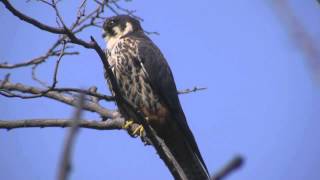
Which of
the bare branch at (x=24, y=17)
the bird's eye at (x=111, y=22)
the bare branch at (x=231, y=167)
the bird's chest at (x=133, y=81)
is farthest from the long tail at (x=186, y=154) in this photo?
the bare branch at (x=231, y=167)

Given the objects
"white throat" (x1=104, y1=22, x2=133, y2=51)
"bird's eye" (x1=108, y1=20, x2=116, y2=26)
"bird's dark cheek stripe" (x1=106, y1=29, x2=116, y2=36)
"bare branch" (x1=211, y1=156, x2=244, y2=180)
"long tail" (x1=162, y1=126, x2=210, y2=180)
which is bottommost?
"long tail" (x1=162, y1=126, x2=210, y2=180)

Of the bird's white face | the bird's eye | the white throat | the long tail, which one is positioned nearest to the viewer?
the long tail

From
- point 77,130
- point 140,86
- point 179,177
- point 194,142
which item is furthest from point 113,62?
point 77,130

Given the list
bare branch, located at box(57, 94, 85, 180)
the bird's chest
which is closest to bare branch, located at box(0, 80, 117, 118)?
the bird's chest

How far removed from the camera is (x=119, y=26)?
17.4ft

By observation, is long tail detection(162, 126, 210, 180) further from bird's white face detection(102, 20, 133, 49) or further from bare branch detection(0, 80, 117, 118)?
bird's white face detection(102, 20, 133, 49)

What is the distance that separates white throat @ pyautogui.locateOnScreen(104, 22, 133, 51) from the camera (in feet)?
16.5

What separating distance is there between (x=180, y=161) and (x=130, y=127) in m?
0.56

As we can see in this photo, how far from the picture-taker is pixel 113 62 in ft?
15.4

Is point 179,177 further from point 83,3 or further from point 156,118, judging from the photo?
point 83,3

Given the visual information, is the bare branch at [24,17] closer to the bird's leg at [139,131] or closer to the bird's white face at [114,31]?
the bird's leg at [139,131]

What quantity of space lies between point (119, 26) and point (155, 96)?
1029mm

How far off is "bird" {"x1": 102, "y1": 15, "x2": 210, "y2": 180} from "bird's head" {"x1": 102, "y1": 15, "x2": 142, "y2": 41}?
0.75 ft

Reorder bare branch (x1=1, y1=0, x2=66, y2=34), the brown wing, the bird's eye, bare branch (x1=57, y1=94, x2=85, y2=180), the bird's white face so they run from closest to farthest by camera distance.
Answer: bare branch (x1=57, y1=94, x2=85, y2=180) < bare branch (x1=1, y1=0, x2=66, y2=34) < the brown wing < the bird's white face < the bird's eye
